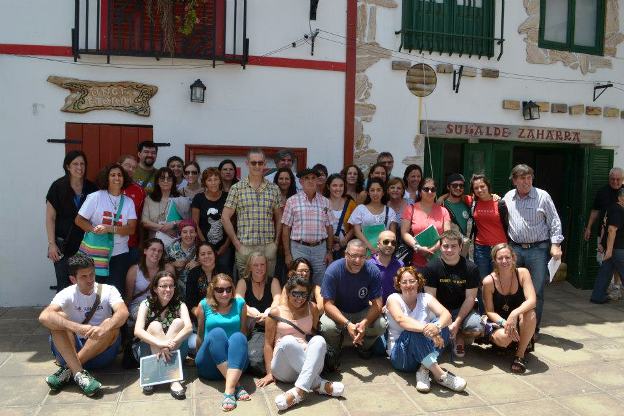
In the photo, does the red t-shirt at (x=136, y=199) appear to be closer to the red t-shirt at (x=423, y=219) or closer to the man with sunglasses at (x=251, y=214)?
the man with sunglasses at (x=251, y=214)

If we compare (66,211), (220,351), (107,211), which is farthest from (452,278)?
(66,211)

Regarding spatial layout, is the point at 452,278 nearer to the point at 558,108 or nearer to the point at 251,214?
the point at 251,214

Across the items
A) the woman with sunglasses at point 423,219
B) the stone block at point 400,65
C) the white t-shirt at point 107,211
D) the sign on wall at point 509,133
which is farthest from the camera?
the sign on wall at point 509,133

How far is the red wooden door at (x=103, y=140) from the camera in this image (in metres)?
6.21

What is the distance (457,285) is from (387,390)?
1203 millimetres

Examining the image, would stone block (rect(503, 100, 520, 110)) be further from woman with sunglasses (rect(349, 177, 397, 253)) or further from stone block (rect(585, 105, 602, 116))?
woman with sunglasses (rect(349, 177, 397, 253))

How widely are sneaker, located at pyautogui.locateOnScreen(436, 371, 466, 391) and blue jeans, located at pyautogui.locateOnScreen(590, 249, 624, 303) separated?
3.84 meters

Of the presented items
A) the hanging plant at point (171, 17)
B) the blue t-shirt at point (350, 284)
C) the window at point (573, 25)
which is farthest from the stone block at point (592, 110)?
the hanging plant at point (171, 17)

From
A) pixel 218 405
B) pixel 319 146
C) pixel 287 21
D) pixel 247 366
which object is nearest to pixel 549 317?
pixel 319 146

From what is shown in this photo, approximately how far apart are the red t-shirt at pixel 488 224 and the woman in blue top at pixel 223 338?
269cm

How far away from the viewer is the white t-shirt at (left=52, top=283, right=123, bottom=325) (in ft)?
13.8

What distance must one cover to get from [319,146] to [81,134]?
109 inches

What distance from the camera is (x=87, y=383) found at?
399cm

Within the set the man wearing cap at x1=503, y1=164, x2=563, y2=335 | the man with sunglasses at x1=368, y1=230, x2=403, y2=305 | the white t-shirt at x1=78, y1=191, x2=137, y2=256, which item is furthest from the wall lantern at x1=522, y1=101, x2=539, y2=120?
the white t-shirt at x1=78, y1=191, x2=137, y2=256
